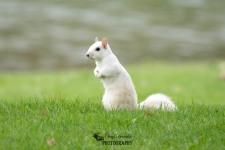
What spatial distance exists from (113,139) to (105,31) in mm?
21503

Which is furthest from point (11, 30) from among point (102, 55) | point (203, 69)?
point (102, 55)

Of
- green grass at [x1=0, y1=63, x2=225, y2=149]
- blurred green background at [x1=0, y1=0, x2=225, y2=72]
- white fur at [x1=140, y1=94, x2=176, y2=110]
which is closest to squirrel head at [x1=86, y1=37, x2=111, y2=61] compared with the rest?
green grass at [x1=0, y1=63, x2=225, y2=149]

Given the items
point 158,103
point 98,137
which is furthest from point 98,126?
point 158,103

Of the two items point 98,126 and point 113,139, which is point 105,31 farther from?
point 113,139

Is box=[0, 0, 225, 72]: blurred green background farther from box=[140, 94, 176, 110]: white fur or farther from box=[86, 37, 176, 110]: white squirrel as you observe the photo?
box=[86, 37, 176, 110]: white squirrel

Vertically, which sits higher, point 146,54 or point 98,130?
point 146,54

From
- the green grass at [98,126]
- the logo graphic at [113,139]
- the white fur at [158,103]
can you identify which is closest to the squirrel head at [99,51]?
the green grass at [98,126]

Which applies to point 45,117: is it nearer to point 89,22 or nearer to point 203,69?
point 203,69

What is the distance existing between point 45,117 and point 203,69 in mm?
11872

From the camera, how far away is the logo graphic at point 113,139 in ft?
18.7

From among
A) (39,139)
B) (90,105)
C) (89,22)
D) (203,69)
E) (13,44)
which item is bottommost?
(39,139)

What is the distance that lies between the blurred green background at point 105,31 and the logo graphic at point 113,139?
16.6m

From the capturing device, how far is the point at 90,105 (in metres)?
7.04

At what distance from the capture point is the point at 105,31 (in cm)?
2714
